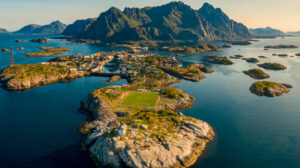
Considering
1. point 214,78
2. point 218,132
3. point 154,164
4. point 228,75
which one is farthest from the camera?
point 228,75

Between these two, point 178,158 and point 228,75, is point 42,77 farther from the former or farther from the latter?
point 228,75

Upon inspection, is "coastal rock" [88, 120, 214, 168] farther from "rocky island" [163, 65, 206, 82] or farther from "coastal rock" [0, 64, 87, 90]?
"rocky island" [163, 65, 206, 82]

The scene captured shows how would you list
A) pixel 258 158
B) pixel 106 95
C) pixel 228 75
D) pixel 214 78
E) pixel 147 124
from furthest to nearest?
pixel 228 75, pixel 214 78, pixel 106 95, pixel 147 124, pixel 258 158

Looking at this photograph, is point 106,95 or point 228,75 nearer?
point 106,95

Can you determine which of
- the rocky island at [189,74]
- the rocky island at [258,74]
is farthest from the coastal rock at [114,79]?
the rocky island at [258,74]

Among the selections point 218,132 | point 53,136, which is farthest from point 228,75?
point 53,136

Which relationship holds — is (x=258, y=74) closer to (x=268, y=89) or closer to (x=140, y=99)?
(x=268, y=89)
